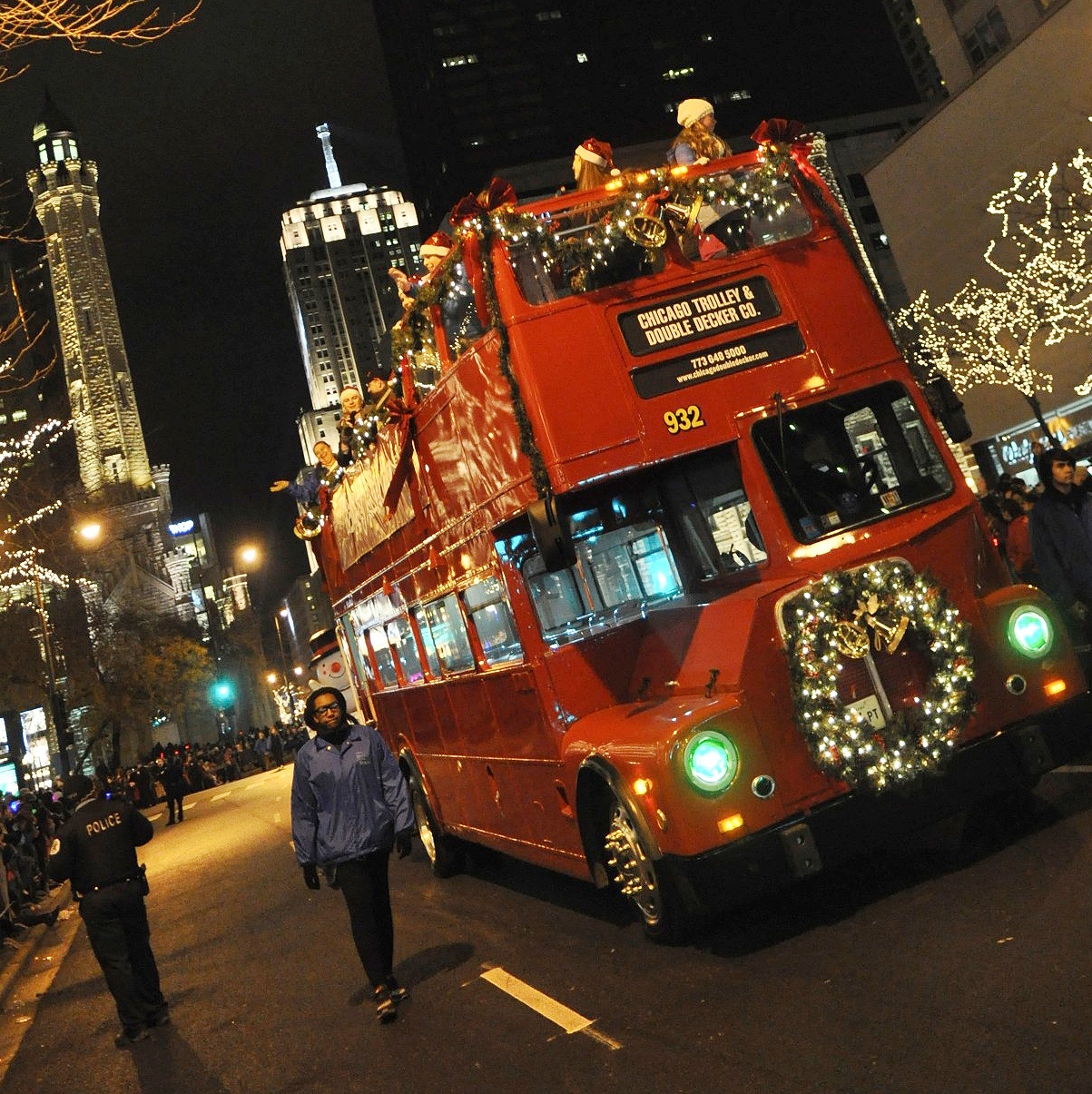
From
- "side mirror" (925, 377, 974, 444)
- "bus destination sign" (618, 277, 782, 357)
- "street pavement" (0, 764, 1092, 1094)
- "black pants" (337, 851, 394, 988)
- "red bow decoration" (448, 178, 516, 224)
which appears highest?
"red bow decoration" (448, 178, 516, 224)

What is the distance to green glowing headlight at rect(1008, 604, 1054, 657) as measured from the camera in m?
6.34

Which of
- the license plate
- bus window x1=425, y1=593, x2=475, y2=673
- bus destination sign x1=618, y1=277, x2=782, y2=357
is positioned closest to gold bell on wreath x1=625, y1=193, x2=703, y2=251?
bus destination sign x1=618, y1=277, x2=782, y2=357

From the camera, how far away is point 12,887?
604 inches

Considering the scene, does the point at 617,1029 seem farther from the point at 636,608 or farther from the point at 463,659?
the point at 463,659

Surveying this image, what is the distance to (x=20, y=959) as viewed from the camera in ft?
40.6

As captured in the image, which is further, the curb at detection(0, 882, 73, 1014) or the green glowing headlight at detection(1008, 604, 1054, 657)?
the curb at detection(0, 882, 73, 1014)

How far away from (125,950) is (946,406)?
6504 mm

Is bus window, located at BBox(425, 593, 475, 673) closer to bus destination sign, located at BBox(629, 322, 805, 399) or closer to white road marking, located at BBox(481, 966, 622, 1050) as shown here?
white road marking, located at BBox(481, 966, 622, 1050)

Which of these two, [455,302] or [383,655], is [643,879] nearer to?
[455,302]

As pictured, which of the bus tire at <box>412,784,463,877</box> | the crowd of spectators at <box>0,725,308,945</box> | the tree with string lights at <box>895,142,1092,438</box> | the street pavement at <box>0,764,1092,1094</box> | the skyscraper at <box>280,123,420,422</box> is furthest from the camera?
the skyscraper at <box>280,123,420,422</box>

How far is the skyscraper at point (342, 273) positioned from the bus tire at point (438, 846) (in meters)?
142

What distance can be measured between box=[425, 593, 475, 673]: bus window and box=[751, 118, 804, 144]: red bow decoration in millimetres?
3957

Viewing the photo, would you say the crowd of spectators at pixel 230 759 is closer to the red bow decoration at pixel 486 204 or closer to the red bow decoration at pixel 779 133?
the red bow decoration at pixel 486 204

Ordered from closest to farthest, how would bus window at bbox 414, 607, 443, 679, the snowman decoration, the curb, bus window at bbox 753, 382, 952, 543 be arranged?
bus window at bbox 753, 382, 952, 543
bus window at bbox 414, 607, 443, 679
the curb
the snowman decoration
